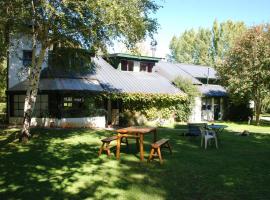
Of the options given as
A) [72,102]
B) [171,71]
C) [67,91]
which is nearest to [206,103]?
[171,71]

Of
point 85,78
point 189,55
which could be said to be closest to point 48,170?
point 85,78

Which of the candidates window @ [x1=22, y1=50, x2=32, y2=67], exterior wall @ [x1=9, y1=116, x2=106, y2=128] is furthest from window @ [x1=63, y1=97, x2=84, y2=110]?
window @ [x1=22, y1=50, x2=32, y2=67]

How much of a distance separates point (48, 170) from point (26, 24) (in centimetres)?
812

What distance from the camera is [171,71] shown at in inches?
1398

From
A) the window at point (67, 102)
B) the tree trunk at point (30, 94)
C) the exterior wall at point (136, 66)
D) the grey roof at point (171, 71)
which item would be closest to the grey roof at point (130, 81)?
the exterior wall at point (136, 66)

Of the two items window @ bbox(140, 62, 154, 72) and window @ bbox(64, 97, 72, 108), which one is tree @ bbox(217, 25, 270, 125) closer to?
window @ bbox(140, 62, 154, 72)

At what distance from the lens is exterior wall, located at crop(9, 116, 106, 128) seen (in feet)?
74.0

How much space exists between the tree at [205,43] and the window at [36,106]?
3791 cm

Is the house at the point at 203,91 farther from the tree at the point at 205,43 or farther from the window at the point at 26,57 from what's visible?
the tree at the point at 205,43

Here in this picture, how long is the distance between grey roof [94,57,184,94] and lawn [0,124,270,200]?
12316 millimetres

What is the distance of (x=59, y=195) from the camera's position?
7.39 meters

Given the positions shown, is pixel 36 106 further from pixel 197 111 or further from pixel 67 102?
pixel 197 111

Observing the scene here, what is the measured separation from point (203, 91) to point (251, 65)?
20.6 feet

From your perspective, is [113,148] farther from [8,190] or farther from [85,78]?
[85,78]
